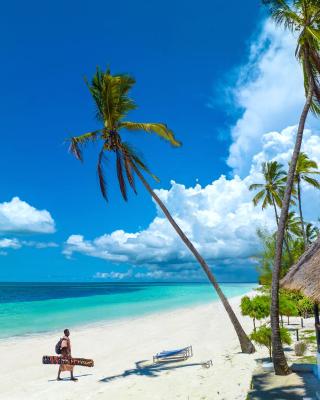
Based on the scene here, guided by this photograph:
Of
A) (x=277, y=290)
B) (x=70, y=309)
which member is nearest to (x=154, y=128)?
(x=277, y=290)

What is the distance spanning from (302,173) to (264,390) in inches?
956

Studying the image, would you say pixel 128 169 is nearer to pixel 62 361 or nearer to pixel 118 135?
pixel 118 135

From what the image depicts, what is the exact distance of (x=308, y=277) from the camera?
813 centimetres

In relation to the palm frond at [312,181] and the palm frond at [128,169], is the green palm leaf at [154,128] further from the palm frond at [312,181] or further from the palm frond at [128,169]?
the palm frond at [312,181]

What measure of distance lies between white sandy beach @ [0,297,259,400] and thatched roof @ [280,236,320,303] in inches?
107

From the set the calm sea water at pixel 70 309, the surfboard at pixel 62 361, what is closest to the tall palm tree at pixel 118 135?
A: the surfboard at pixel 62 361

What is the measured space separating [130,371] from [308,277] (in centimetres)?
681

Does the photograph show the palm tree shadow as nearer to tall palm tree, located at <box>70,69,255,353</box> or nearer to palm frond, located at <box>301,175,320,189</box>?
tall palm tree, located at <box>70,69,255,353</box>

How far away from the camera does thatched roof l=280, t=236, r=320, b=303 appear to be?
748 cm

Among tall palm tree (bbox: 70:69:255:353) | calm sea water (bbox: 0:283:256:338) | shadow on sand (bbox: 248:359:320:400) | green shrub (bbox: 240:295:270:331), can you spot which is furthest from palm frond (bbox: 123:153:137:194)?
calm sea water (bbox: 0:283:256:338)

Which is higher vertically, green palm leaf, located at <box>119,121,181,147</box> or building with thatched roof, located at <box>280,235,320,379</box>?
green palm leaf, located at <box>119,121,181,147</box>

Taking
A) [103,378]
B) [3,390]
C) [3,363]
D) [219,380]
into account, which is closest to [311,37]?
[219,380]

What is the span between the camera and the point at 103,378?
11398 mm

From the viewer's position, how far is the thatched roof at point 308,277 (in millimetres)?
7480
